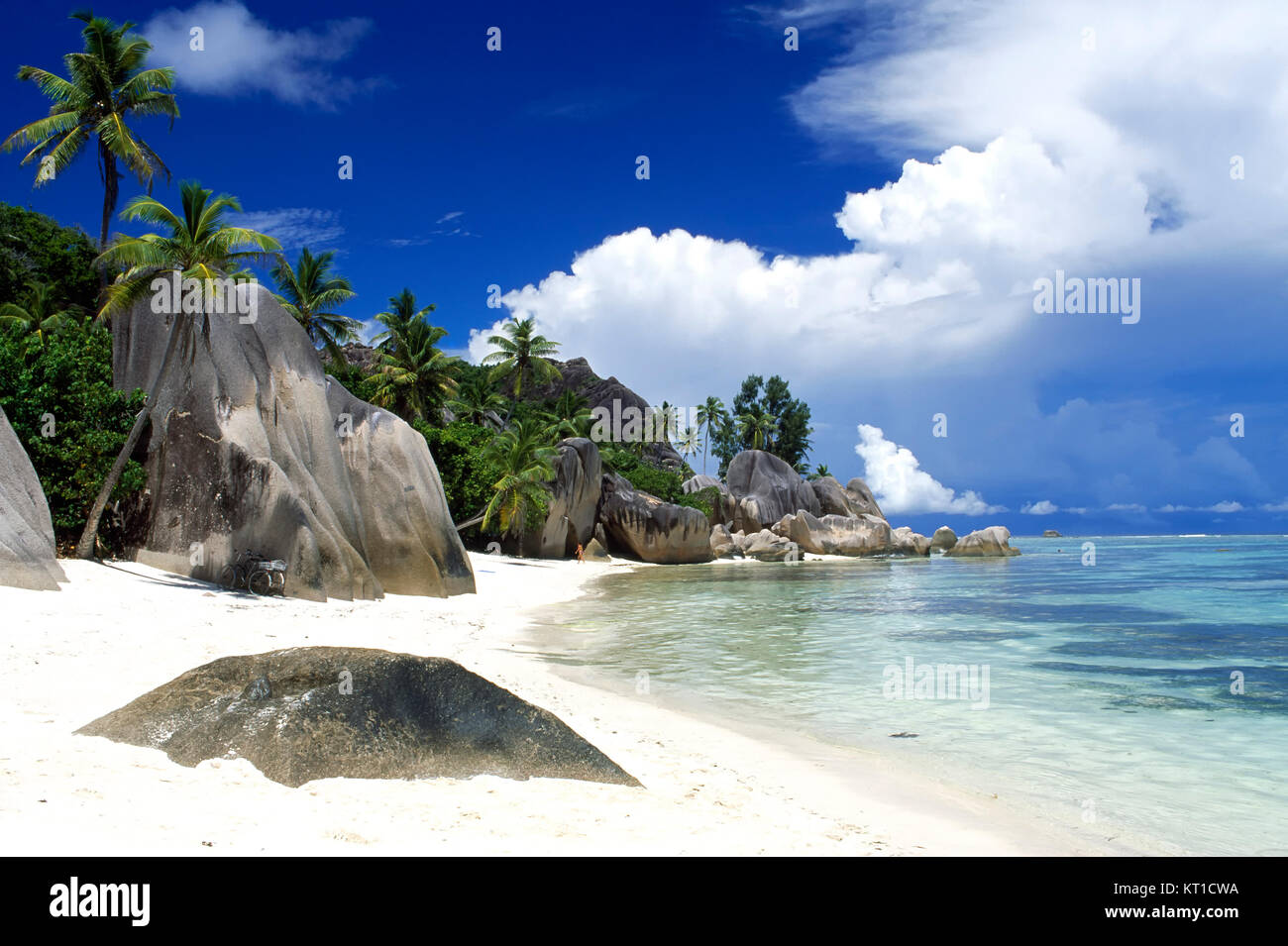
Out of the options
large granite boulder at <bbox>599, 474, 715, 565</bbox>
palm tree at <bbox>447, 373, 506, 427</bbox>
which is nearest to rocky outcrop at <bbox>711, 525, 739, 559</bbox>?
large granite boulder at <bbox>599, 474, 715, 565</bbox>

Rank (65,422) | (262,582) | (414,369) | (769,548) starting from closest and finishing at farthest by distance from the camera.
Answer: (262,582) → (65,422) → (414,369) → (769,548)

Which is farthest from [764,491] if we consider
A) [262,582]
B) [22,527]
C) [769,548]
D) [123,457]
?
[22,527]

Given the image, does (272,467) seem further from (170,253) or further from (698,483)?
(698,483)

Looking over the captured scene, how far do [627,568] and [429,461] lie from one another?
22572 mm

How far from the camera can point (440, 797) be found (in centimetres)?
465

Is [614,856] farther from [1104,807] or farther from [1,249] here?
[1,249]

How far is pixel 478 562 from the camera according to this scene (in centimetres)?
3014

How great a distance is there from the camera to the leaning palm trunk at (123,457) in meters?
14.4

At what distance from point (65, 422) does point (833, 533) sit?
48.4 meters

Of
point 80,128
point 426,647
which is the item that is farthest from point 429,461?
point 80,128

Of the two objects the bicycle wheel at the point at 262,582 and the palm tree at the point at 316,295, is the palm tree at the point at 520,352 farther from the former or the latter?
the bicycle wheel at the point at 262,582

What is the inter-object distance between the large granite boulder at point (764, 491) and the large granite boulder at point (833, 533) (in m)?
1.92

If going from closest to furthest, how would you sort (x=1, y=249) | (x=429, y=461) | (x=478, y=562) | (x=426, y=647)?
(x=426, y=647), (x=429, y=461), (x=478, y=562), (x=1, y=249)
